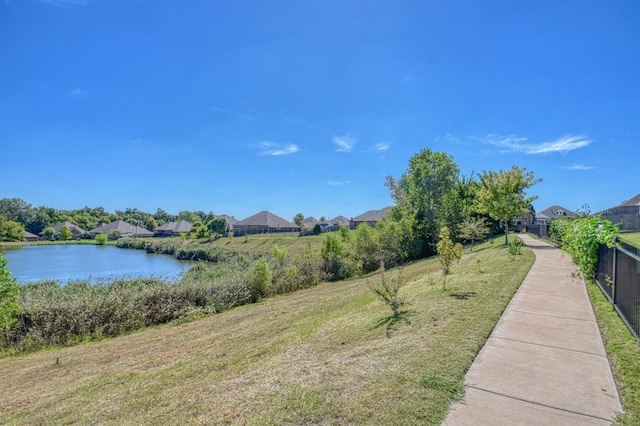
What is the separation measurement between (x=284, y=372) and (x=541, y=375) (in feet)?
10.2

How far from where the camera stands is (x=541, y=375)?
369 cm

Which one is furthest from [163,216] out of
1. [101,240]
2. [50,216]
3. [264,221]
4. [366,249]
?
[366,249]

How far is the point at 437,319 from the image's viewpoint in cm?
575

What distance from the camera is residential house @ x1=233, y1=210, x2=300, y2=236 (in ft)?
230

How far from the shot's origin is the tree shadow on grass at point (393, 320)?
5.76 m

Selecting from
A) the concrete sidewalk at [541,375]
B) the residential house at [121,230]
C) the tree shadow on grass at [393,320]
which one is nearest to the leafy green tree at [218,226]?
the residential house at [121,230]

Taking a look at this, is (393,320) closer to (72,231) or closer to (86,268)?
(86,268)

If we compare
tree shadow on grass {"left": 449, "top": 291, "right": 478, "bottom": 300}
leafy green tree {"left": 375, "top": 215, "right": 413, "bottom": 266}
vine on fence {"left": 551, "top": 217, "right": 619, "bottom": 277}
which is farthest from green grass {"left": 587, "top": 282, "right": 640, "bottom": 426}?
leafy green tree {"left": 375, "top": 215, "right": 413, "bottom": 266}

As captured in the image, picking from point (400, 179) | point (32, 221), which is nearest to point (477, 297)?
point (400, 179)

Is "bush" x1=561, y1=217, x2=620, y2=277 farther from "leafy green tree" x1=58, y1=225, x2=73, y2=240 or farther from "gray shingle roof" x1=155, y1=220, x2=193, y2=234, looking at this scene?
"leafy green tree" x1=58, y1=225, x2=73, y2=240

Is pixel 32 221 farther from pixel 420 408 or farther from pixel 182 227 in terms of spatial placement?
pixel 420 408

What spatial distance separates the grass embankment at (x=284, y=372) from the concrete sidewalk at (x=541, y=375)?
23 centimetres

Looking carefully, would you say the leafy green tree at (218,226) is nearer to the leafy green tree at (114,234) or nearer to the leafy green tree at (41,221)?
the leafy green tree at (114,234)

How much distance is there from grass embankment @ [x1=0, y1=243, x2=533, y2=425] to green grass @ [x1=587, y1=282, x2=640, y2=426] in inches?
55.5
